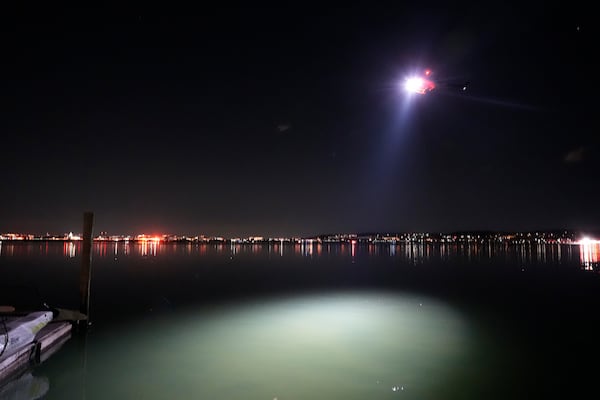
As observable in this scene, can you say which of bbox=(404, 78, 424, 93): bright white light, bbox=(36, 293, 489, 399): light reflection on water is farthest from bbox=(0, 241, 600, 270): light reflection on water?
bbox=(404, 78, 424, 93): bright white light

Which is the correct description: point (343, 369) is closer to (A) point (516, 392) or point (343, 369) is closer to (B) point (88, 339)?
(A) point (516, 392)

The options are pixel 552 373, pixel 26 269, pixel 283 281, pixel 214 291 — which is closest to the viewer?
pixel 552 373

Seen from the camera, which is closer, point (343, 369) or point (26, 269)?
point (343, 369)

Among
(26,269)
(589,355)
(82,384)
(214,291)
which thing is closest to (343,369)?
(82,384)

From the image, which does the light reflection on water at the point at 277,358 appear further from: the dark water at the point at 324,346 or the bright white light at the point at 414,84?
the bright white light at the point at 414,84

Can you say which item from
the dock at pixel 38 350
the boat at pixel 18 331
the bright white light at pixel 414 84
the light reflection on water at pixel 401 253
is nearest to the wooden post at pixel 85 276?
the dock at pixel 38 350

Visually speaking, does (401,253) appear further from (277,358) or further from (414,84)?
(414,84)

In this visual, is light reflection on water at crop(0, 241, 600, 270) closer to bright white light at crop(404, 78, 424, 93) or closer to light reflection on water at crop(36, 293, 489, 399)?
light reflection on water at crop(36, 293, 489, 399)
